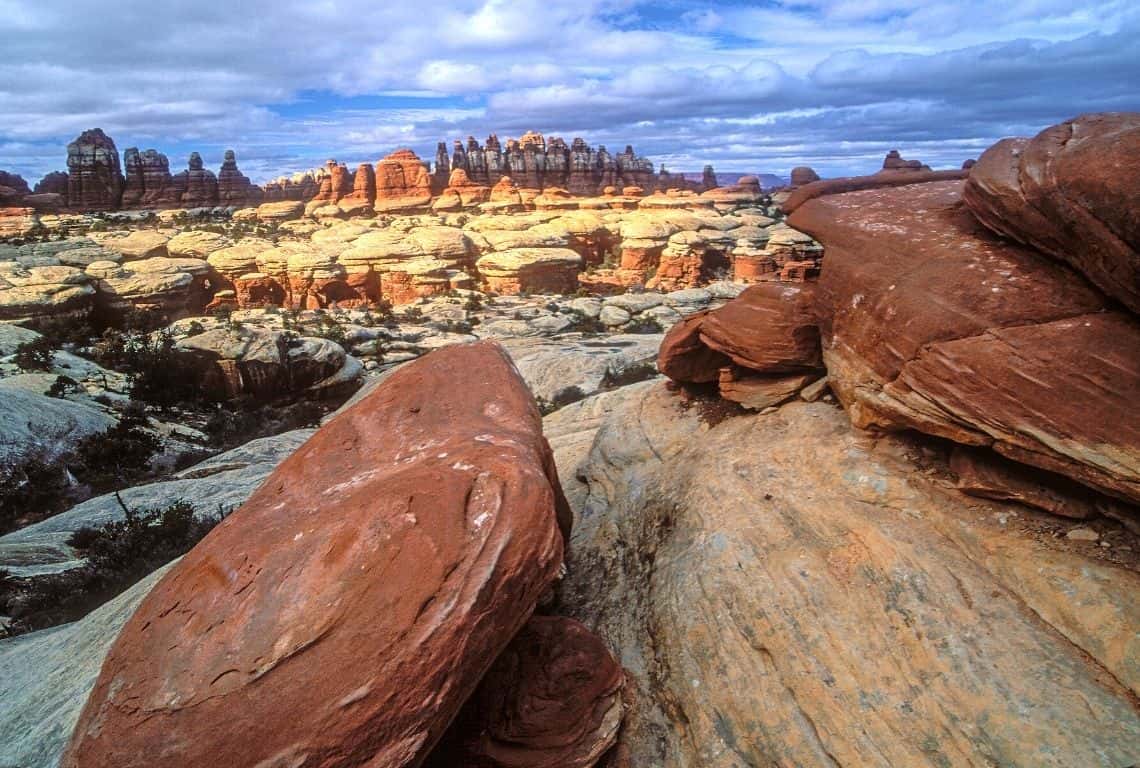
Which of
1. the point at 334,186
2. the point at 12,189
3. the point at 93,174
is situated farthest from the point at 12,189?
the point at 334,186

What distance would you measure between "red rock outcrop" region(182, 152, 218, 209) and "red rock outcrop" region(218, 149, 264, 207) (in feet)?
2.99

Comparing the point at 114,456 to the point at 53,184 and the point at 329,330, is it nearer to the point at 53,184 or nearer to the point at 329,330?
the point at 329,330

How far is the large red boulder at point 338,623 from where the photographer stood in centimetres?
381

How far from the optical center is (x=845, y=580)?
5.70 meters

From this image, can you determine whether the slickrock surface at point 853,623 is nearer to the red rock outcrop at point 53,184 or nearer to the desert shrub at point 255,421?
the desert shrub at point 255,421

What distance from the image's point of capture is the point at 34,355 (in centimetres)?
2053

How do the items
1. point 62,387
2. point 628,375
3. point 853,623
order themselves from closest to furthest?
point 853,623, point 62,387, point 628,375

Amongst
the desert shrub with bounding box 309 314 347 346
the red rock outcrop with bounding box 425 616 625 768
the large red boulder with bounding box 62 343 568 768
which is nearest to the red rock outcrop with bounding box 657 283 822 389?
the large red boulder with bounding box 62 343 568 768

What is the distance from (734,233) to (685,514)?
5327cm

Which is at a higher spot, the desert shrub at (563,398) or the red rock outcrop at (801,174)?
the red rock outcrop at (801,174)

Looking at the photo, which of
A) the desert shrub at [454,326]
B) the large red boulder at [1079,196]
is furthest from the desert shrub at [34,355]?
the large red boulder at [1079,196]

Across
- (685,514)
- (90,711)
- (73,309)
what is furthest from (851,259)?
(73,309)

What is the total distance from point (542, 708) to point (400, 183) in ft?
278

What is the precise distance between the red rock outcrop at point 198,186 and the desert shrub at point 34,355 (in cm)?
6900
